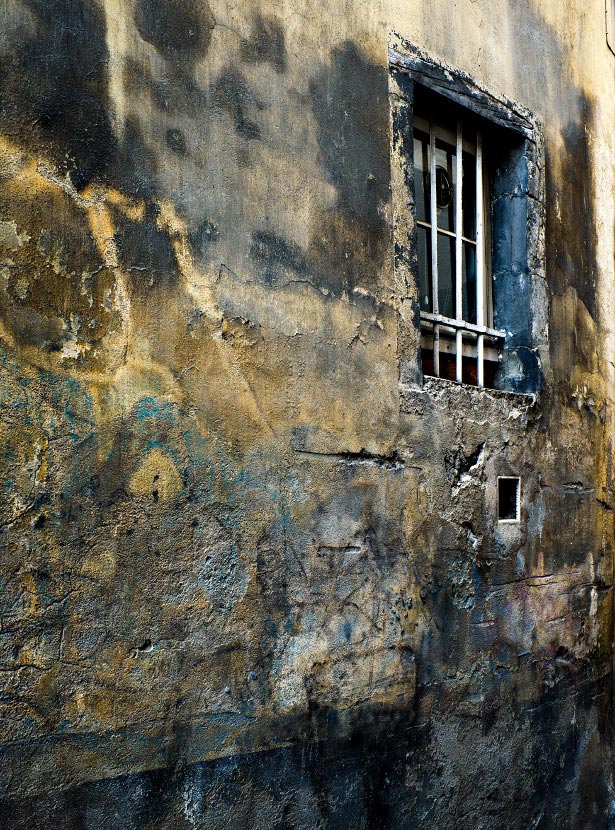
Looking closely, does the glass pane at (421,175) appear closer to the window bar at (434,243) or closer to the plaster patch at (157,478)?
the window bar at (434,243)

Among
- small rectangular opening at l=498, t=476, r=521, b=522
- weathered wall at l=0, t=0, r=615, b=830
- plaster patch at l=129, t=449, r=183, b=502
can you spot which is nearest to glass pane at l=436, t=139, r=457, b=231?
weathered wall at l=0, t=0, r=615, b=830

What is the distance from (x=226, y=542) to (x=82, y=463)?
603mm

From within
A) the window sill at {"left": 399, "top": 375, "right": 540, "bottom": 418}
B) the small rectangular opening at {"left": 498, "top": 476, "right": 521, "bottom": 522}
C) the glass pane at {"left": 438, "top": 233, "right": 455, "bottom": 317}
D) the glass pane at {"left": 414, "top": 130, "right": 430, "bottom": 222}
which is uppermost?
the glass pane at {"left": 414, "top": 130, "right": 430, "bottom": 222}

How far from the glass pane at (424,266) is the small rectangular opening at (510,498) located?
0.95m

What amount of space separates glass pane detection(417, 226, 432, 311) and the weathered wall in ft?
1.09

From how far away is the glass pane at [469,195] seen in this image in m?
4.33

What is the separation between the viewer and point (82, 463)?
2.60 metres

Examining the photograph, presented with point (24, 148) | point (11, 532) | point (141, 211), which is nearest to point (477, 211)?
point (141, 211)

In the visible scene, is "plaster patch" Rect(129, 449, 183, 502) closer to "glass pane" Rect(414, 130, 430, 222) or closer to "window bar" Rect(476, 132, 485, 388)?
"glass pane" Rect(414, 130, 430, 222)

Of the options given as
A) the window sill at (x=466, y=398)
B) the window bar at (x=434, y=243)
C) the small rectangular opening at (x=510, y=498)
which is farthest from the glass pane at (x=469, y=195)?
the small rectangular opening at (x=510, y=498)

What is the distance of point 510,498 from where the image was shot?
165 inches

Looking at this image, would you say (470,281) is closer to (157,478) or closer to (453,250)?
(453,250)

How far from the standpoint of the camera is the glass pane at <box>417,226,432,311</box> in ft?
13.0

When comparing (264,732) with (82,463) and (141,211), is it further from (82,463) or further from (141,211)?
(141,211)
